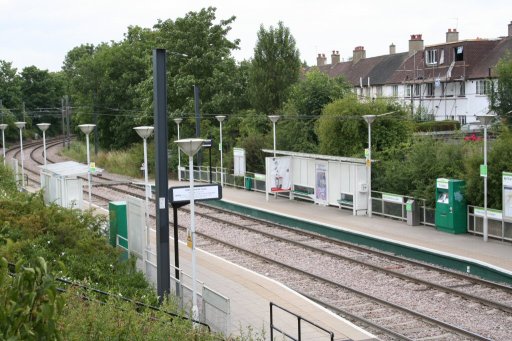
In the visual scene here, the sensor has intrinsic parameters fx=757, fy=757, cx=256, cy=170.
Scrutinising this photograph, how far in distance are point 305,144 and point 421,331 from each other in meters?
25.5

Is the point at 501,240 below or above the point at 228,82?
below

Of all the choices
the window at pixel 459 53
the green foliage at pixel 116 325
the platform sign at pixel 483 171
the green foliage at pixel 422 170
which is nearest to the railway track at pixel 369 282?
the platform sign at pixel 483 171

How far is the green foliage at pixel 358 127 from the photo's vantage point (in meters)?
34.1

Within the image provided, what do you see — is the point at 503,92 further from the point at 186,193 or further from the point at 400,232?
the point at 186,193

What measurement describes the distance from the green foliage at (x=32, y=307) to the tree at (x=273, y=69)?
42448 mm

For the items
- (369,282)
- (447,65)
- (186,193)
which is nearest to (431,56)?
(447,65)

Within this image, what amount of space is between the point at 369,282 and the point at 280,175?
1545cm

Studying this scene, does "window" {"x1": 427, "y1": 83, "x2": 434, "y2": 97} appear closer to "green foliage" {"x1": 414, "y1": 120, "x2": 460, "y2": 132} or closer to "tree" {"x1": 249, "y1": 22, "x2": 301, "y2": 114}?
"green foliage" {"x1": 414, "y1": 120, "x2": 460, "y2": 132}

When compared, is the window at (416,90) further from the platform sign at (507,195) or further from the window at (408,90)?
the platform sign at (507,195)

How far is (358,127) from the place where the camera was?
34.1 meters

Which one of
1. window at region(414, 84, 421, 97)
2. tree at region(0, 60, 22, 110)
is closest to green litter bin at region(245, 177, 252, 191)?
window at region(414, 84, 421, 97)

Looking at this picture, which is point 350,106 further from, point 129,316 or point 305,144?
point 129,316

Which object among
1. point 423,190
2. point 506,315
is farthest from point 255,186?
point 506,315

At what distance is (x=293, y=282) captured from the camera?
19656 millimetres
